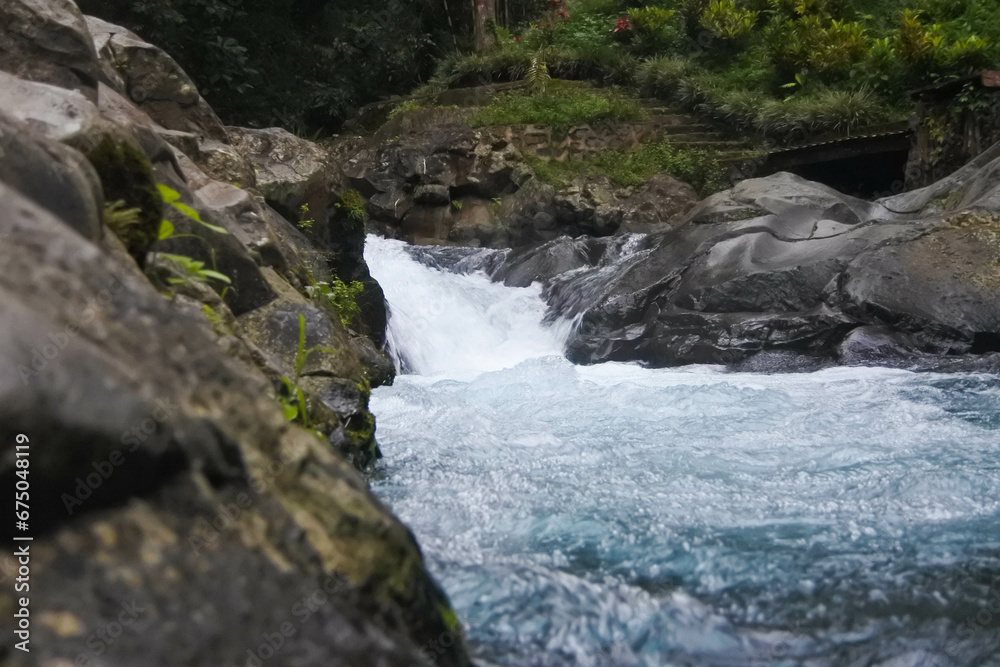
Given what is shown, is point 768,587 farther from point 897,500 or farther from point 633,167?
point 633,167

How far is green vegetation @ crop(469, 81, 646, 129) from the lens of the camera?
45.6 ft

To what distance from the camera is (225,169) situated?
5582 mm

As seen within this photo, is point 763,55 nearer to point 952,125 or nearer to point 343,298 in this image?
point 952,125

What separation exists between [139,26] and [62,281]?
11.3 m

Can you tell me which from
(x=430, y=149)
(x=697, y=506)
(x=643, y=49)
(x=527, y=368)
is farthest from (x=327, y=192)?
(x=643, y=49)

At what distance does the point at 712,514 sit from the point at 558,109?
37.9ft

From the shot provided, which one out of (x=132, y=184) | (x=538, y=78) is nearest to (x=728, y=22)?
(x=538, y=78)

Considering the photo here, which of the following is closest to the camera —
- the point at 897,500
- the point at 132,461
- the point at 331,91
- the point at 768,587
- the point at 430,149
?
the point at 132,461

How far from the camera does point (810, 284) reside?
7.30 m

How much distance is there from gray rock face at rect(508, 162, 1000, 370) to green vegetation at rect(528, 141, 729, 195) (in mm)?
3947

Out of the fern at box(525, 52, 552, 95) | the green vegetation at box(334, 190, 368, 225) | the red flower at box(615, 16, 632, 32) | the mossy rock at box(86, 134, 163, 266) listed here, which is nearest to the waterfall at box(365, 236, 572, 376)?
the green vegetation at box(334, 190, 368, 225)

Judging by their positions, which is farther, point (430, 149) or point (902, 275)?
point (430, 149)

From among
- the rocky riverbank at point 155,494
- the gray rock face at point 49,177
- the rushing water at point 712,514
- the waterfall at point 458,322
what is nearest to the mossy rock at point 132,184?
the rocky riverbank at point 155,494

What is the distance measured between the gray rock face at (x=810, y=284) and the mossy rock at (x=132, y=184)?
541 centimetres
